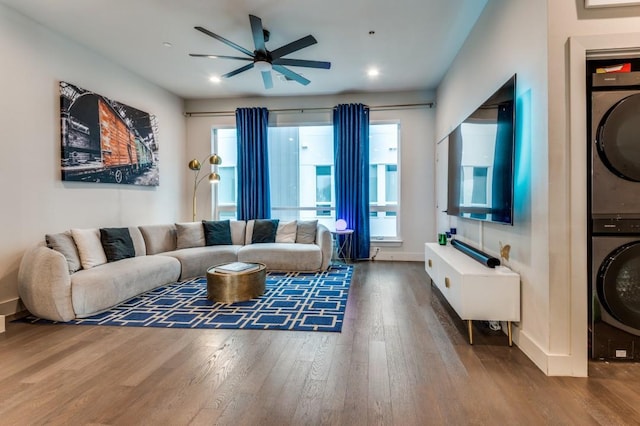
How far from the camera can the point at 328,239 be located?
4.99m

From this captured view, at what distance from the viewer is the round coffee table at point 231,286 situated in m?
3.45

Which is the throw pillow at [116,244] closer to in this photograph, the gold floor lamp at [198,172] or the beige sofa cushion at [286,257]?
the beige sofa cushion at [286,257]

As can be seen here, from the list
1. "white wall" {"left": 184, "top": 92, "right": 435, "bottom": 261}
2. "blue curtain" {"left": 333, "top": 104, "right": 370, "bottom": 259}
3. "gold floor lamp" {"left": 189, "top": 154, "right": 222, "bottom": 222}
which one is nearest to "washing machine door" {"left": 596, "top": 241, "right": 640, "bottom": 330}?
"white wall" {"left": 184, "top": 92, "right": 435, "bottom": 261}

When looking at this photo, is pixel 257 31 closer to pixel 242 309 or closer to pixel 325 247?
pixel 242 309

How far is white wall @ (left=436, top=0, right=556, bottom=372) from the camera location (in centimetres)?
205

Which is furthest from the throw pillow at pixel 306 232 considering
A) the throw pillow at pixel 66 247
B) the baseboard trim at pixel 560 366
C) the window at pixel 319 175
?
the baseboard trim at pixel 560 366

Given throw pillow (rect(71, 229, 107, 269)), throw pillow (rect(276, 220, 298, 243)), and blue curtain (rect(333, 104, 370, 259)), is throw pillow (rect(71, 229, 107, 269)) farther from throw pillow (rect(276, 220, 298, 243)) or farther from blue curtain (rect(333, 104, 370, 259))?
blue curtain (rect(333, 104, 370, 259))

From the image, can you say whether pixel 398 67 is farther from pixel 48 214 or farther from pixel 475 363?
pixel 48 214

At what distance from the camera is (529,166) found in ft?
7.30

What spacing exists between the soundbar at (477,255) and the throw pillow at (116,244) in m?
3.94

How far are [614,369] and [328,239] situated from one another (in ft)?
11.4

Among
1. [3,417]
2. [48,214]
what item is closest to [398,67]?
[48,214]

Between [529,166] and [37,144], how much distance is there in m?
4.62

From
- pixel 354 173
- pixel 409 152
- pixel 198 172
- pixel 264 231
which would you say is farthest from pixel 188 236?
pixel 409 152
